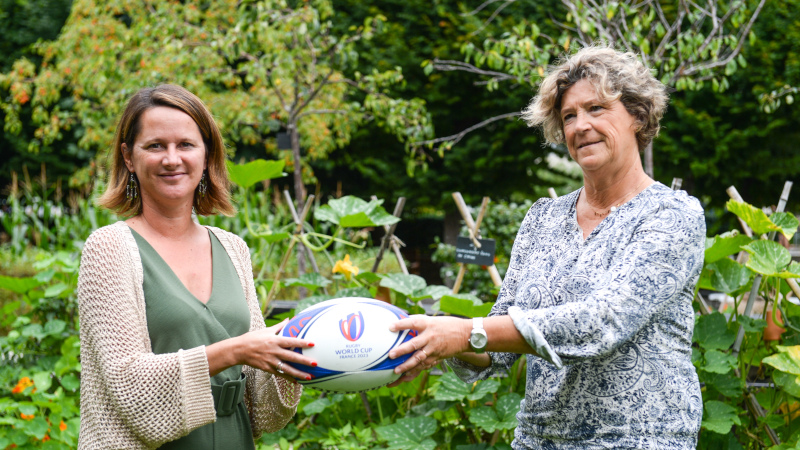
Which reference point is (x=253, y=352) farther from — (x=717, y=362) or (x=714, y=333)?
(x=714, y=333)

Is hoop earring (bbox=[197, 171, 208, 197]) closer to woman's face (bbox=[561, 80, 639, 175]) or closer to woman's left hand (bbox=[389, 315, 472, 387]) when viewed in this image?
woman's left hand (bbox=[389, 315, 472, 387])

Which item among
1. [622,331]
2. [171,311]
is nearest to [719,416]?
[622,331]

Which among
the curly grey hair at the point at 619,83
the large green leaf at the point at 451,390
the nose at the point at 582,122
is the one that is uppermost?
the curly grey hair at the point at 619,83

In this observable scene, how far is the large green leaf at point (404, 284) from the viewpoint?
2.94m

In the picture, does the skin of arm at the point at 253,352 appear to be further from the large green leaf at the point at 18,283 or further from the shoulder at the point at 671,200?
the large green leaf at the point at 18,283

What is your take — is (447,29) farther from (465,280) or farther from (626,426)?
(626,426)

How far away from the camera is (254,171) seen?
313cm

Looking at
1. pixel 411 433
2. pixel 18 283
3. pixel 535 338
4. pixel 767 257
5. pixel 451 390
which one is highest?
pixel 535 338

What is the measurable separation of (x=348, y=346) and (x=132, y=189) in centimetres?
69

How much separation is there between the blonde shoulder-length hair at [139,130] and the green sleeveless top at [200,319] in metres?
0.14

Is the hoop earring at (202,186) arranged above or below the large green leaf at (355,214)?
above

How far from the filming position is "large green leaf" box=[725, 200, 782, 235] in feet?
8.29

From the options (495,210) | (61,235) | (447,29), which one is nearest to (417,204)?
(447,29)

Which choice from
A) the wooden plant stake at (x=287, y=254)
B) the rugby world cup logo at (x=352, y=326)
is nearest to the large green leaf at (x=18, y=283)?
the wooden plant stake at (x=287, y=254)
